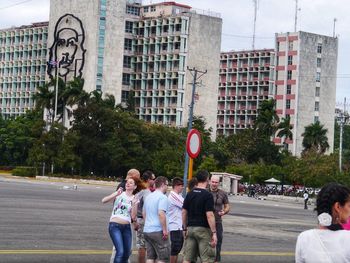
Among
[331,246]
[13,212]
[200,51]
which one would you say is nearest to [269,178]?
[200,51]

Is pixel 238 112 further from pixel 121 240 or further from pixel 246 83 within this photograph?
pixel 121 240

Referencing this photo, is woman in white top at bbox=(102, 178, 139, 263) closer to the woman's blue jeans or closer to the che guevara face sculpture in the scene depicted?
the woman's blue jeans

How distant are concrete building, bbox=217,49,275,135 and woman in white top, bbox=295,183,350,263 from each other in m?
139

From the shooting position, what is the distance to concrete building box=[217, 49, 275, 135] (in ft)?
477

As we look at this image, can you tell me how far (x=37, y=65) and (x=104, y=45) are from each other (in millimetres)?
26388

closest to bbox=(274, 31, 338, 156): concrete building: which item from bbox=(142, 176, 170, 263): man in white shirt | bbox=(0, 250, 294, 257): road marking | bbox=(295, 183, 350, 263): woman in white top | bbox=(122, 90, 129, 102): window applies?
bbox=(122, 90, 129, 102): window

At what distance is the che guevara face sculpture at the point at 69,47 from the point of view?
411ft

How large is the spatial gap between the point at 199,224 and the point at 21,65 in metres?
142

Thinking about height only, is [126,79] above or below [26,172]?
above

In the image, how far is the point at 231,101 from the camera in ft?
493

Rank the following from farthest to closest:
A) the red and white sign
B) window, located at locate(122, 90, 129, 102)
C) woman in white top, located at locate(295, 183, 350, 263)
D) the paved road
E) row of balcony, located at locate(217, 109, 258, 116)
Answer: row of balcony, located at locate(217, 109, 258, 116) → window, located at locate(122, 90, 129, 102) → the red and white sign → the paved road → woman in white top, located at locate(295, 183, 350, 263)

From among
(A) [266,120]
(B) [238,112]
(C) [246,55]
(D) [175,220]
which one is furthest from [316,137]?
(D) [175,220]

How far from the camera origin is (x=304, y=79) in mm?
141000

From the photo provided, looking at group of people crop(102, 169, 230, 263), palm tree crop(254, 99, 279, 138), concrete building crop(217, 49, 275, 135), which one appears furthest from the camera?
concrete building crop(217, 49, 275, 135)
